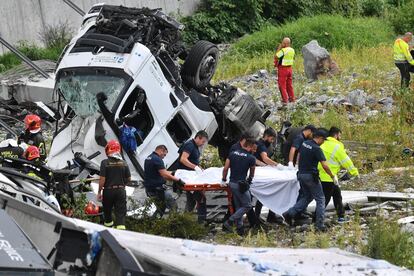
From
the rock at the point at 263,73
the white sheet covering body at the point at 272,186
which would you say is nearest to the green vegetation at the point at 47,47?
the rock at the point at 263,73

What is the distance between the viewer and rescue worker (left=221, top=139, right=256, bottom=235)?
1195cm

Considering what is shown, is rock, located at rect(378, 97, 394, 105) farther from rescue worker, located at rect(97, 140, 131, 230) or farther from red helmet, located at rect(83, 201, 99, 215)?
rescue worker, located at rect(97, 140, 131, 230)

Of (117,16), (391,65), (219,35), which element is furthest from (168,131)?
(219,35)

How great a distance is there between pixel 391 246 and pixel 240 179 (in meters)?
2.44

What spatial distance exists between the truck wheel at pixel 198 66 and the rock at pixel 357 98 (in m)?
4.71

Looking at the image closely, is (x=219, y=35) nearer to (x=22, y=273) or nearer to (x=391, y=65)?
(x=391, y=65)

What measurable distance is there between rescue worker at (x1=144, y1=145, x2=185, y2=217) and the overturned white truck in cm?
93

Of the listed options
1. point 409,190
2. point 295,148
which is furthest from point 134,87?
point 409,190

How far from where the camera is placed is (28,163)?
11.6 meters

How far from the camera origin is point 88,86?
13.9m

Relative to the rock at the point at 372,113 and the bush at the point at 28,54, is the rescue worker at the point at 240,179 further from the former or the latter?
the bush at the point at 28,54

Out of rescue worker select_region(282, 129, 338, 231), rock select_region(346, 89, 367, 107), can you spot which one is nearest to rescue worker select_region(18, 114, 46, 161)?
rescue worker select_region(282, 129, 338, 231)

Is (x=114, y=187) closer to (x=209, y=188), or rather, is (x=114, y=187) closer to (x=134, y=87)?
(x=209, y=188)

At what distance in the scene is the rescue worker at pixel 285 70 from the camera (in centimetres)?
1955
